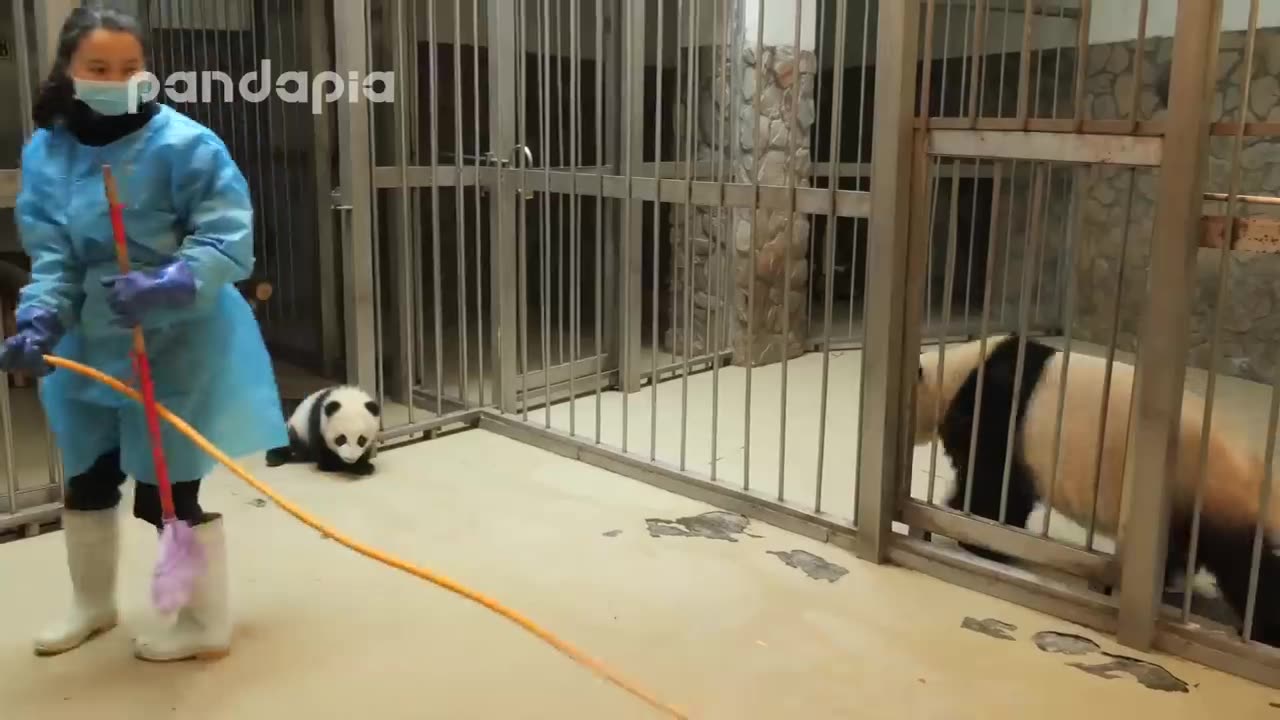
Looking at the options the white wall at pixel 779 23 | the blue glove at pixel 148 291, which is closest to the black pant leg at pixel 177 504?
the blue glove at pixel 148 291

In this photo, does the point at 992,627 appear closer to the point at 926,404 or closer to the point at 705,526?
the point at 926,404

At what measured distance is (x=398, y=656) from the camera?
91.9 inches

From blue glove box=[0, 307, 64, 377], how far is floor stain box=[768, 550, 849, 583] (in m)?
1.84

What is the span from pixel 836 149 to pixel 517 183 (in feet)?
4.06

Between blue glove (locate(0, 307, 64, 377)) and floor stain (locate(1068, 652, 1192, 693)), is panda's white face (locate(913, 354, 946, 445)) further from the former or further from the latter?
blue glove (locate(0, 307, 64, 377))

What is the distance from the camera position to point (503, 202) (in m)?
3.96

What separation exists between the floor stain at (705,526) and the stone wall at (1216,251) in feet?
7.41

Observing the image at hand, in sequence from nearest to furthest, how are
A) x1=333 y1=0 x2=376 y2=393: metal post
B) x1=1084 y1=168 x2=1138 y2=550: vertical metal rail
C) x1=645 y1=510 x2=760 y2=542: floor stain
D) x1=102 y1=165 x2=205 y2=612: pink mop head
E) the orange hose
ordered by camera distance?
1. the orange hose
2. x1=102 y1=165 x2=205 y2=612: pink mop head
3. x1=1084 y1=168 x2=1138 y2=550: vertical metal rail
4. x1=645 y1=510 x2=760 y2=542: floor stain
5. x1=333 y1=0 x2=376 y2=393: metal post

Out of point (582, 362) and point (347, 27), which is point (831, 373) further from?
point (347, 27)

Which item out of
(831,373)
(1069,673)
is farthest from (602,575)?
(831,373)

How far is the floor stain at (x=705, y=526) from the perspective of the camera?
3057mm

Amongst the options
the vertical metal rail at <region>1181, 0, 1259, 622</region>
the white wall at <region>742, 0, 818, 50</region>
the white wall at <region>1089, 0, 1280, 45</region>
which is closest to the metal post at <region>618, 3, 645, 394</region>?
the white wall at <region>742, 0, 818, 50</region>

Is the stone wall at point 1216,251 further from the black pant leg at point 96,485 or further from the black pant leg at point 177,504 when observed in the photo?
the black pant leg at point 96,485

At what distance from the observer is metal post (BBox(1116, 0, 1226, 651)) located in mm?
2176
